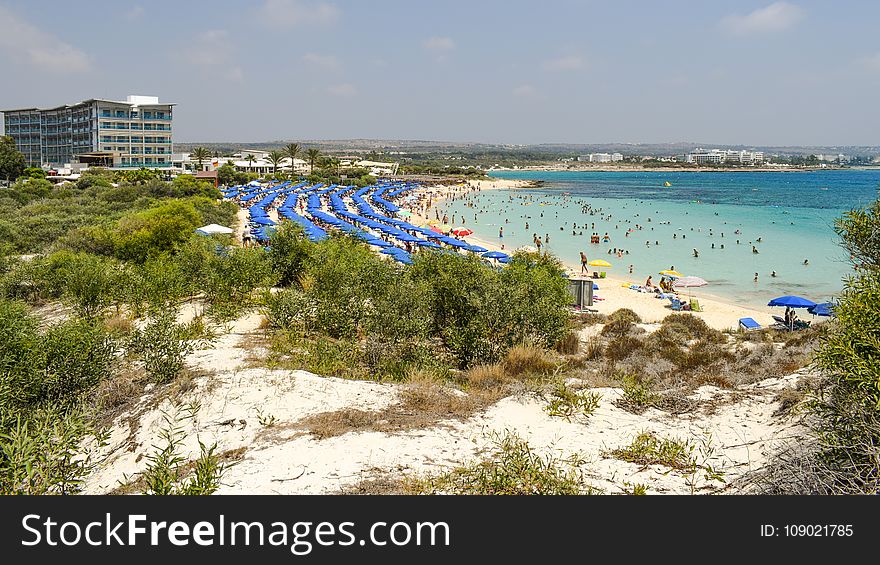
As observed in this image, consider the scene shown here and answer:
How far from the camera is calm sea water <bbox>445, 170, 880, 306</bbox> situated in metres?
28.7

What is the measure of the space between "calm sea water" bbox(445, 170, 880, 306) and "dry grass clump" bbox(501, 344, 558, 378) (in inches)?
244

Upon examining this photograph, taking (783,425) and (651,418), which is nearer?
(783,425)

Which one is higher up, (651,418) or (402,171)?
(402,171)

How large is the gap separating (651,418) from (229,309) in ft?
30.8

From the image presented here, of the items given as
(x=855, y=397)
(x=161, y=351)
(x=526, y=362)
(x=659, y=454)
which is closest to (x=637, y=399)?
(x=659, y=454)

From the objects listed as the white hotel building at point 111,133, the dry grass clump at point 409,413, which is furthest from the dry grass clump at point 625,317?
the white hotel building at point 111,133

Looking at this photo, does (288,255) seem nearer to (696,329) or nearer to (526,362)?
(526,362)

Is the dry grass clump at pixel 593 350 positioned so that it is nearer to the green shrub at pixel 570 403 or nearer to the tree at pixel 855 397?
the green shrub at pixel 570 403

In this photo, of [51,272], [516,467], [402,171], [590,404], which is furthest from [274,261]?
[402,171]

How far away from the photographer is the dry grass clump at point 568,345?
12500 millimetres
